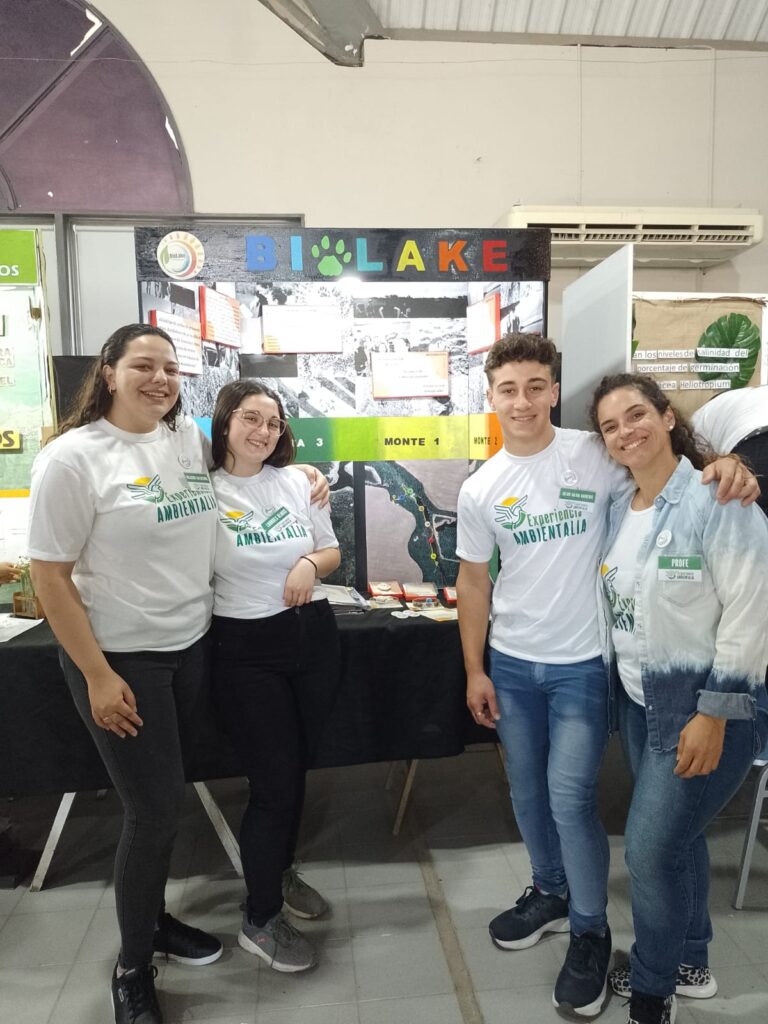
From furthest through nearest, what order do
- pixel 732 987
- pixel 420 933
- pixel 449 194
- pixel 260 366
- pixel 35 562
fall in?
pixel 449 194
pixel 260 366
pixel 420 933
pixel 732 987
pixel 35 562

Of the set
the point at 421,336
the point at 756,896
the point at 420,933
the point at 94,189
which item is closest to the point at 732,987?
the point at 756,896

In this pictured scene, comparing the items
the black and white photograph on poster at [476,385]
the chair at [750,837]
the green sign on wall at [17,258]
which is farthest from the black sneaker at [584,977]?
the green sign on wall at [17,258]

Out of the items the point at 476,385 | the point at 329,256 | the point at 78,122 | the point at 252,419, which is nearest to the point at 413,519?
the point at 476,385

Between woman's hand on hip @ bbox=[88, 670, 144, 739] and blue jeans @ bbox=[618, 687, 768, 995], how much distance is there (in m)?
1.01

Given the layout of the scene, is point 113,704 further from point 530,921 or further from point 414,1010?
point 530,921

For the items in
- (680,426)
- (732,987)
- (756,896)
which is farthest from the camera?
(756,896)

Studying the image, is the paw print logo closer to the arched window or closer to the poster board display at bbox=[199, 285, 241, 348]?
the poster board display at bbox=[199, 285, 241, 348]

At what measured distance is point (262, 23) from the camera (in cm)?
344

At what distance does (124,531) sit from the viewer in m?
1.35

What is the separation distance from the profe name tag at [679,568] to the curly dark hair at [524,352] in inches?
21.3

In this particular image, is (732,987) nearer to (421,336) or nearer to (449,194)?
(421,336)

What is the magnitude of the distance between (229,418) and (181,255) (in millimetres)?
1114

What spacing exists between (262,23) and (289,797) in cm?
369

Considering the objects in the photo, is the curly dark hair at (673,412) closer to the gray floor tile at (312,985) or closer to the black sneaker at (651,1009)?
the black sneaker at (651,1009)
